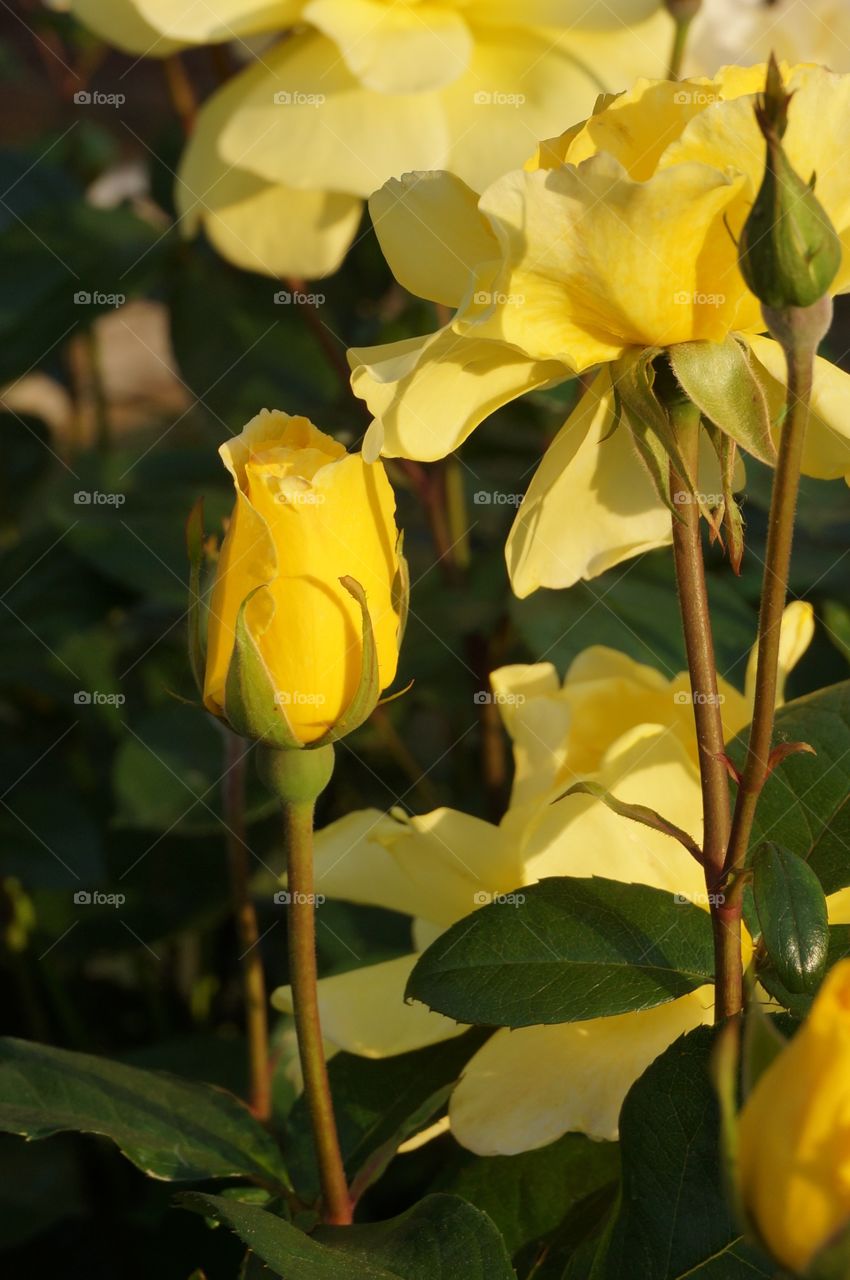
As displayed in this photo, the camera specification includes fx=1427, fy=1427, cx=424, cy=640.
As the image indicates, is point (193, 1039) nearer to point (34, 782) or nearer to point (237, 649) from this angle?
point (34, 782)

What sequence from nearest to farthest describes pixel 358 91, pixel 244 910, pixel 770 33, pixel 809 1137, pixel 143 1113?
pixel 809 1137 < pixel 143 1113 < pixel 244 910 < pixel 358 91 < pixel 770 33

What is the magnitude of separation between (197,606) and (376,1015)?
0.16m

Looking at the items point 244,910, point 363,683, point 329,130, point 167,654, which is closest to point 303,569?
point 363,683

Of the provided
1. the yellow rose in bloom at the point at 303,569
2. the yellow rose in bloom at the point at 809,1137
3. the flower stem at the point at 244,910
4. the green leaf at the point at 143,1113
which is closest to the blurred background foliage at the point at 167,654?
the flower stem at the point at 244,910

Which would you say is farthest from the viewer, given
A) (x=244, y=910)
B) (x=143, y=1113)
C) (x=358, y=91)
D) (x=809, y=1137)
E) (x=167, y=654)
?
(x=167, y=654)

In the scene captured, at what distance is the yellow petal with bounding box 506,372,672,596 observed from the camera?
42 cm

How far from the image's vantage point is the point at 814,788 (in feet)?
1.43

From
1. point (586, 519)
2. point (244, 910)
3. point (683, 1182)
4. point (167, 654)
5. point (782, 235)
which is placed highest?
point (782, 235)

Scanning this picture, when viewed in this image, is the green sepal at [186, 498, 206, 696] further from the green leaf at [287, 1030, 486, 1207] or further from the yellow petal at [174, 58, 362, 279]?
the yellow petal at [174, 58, 362, 279]

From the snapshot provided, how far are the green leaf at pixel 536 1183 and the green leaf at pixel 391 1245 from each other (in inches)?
3.1

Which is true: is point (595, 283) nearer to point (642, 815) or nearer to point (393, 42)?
point (642, 815)

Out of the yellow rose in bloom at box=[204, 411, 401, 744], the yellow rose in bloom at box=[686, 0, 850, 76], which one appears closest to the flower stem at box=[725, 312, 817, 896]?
the yellow rose in bloom at box=[204, 411, 401, 744]

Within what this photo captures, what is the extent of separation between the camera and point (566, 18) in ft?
2.30

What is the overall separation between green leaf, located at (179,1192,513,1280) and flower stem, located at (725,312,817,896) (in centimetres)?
11
